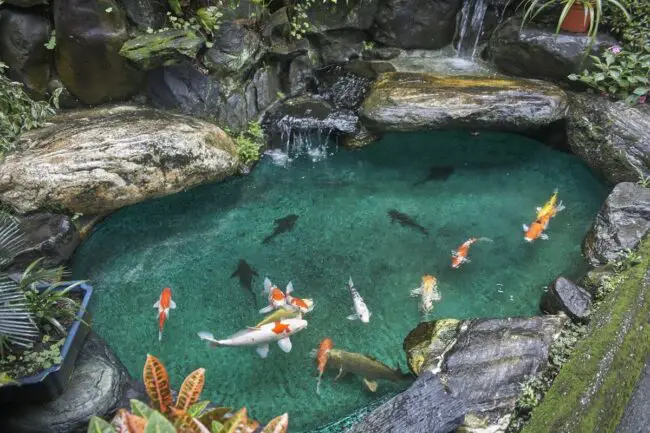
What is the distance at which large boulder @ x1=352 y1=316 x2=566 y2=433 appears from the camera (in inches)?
122

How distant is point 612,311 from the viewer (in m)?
3.55

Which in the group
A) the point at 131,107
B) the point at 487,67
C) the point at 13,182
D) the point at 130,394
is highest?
the point at 487,67

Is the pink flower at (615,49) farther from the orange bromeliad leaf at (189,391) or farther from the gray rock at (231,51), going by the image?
the orange bromeliad leaf at (189,391)

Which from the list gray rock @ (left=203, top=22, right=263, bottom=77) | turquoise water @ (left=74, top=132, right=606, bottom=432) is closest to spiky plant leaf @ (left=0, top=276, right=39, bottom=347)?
turquoise water @ (left=74, top=132, right=606, bottom=432)

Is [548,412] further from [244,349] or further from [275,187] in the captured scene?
[275,187]

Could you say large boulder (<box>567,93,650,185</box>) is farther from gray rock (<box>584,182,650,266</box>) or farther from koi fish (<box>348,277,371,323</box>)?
koi fish (<box>348,277,371,323</box>)

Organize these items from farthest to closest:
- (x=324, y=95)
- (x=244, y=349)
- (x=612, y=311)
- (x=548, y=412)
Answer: (x=324, y=95)
(x=244, y=349)
(x=612, y=311)
(x=548, y=412)

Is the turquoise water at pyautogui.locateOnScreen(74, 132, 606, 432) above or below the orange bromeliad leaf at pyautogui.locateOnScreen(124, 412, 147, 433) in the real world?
below

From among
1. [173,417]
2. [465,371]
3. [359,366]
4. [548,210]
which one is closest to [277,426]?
[173,417]

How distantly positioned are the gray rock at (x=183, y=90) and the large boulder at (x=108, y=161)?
34 centimetres

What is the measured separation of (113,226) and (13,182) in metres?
1.03

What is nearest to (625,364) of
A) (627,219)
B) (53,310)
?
(627,219)

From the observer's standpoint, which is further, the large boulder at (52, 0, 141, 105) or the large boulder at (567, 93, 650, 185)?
the large boulder at (567, 93, 650, 185)

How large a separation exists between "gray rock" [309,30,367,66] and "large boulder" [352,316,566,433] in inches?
194
